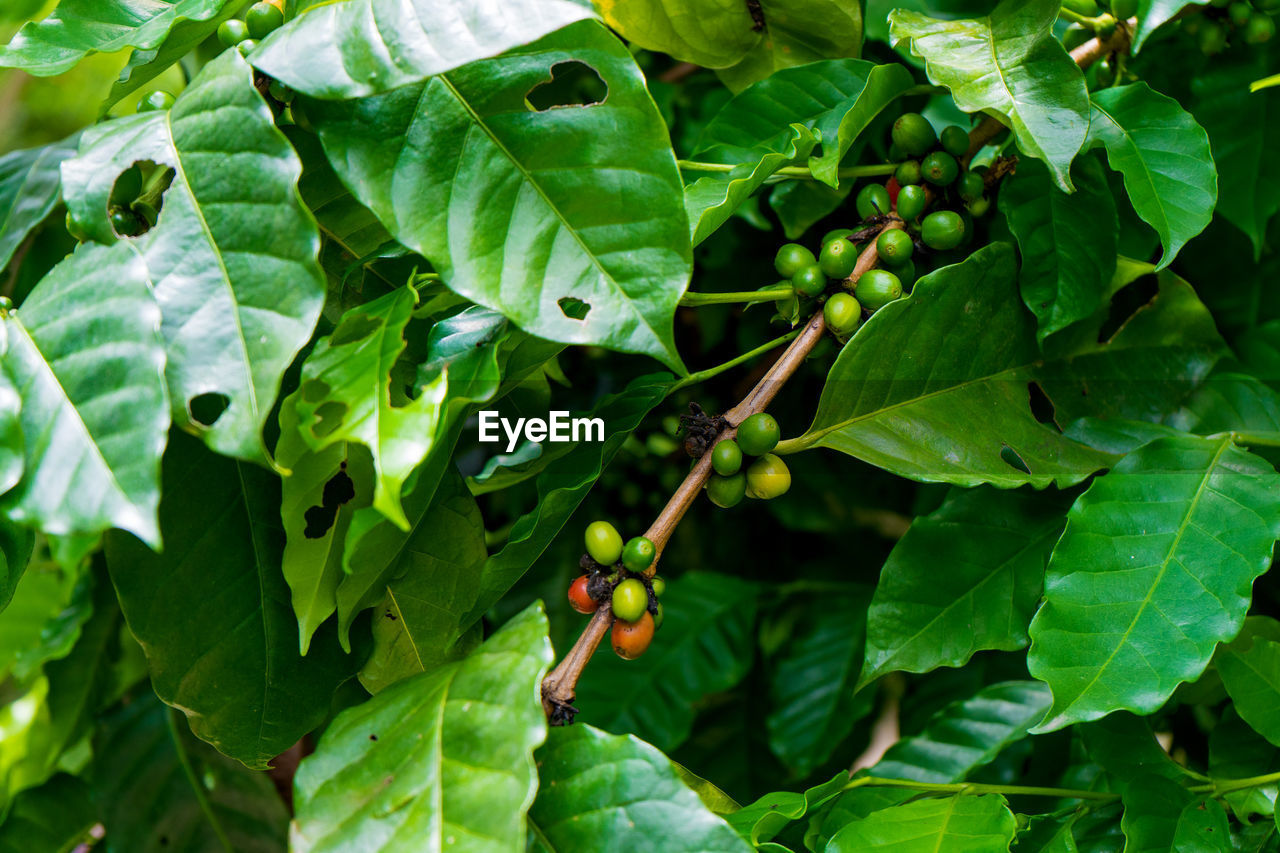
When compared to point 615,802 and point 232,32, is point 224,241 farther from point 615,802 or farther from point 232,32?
point 615,802

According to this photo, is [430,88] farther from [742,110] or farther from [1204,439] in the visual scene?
[1204,439]

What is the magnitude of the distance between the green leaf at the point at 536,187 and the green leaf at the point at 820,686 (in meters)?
0.67

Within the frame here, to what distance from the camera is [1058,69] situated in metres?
0.63

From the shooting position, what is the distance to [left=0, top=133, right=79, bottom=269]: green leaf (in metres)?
0.81

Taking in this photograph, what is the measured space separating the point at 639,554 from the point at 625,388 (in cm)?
18

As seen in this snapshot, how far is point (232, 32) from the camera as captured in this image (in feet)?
2.01

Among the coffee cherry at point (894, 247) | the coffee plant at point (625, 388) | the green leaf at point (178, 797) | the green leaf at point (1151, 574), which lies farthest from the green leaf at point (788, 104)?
the green leaf at point (178, 797)

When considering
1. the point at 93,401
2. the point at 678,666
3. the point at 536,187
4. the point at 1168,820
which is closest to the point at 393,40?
the point at 536,187

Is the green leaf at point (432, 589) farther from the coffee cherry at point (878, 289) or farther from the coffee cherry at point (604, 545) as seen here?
the coffee cherry at point (878, 289)

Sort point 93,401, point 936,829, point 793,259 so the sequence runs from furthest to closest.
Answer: point 793,259, point 936,829, point 93,401

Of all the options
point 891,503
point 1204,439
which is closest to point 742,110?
point 1204,439

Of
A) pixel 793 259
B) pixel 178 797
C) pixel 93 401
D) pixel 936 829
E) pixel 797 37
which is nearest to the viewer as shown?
pixel 93 401

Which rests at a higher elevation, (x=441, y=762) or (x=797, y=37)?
(x=797, y=37)

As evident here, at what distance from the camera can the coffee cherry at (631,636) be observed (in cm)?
59
